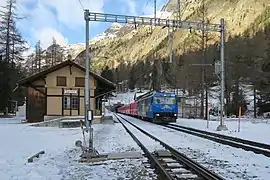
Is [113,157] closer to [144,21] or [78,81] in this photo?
[144,21]

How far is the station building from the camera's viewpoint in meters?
39.0

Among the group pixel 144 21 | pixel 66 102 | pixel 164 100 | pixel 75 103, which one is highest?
pixel 144 21

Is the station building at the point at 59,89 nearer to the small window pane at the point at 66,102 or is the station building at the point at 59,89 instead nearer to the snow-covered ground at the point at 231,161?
the small window pane at the point at 66,102

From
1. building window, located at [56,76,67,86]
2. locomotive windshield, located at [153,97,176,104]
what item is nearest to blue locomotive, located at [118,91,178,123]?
locomotive windshield, located at [153,97,176,104]

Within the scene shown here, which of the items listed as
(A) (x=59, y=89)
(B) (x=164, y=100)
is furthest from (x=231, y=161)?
(A) (x=59, y=89)

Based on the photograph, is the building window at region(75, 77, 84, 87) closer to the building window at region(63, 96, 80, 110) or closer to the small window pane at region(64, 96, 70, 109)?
the building window at region(63, 96, 80, 110)

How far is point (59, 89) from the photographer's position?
3928 centimetres

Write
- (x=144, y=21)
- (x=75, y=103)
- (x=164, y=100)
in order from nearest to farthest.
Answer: (x=144, y=21), (x=75, y=103), (x=164, y=100)

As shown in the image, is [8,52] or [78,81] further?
[8,52]

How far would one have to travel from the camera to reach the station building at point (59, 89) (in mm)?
39031

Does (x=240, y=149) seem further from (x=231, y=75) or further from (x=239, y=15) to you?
(x=239, y=15)

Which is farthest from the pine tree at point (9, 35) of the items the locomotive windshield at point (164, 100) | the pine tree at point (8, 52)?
the locomotive windshield at point (164, 100)

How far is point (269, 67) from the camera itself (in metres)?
51.8

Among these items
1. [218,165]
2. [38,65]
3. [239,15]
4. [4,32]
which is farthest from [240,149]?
[239,15]
